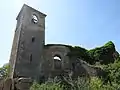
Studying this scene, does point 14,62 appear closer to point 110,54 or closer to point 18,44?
point 18,44

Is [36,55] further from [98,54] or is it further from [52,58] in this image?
[98,54]

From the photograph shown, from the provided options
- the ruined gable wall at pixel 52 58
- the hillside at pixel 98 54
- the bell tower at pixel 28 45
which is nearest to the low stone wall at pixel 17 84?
the bell tower at pixel 28 45

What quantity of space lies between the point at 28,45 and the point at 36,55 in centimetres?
152

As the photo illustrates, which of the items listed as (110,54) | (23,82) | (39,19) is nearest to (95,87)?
(23,82)

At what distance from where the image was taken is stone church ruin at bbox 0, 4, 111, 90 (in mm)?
23562

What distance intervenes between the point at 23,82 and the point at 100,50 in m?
14.2

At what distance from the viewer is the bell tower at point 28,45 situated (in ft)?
77.0

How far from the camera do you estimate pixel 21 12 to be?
91.0 feet

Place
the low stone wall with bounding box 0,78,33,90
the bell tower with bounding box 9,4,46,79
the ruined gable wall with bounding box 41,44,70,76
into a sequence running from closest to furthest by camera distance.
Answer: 1. the low stone wall with bounding box 0,78,33,90
2. the bell tower with bounding box 9,4,46,79
3. the ruined gable wall with bounding box 41,44,70,76

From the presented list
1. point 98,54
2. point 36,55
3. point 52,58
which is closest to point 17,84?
point 36,55

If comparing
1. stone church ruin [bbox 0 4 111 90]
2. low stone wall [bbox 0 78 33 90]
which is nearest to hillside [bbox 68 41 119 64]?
stone church ruin [bbox 0 4 111 90]

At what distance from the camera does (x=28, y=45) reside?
25.1m

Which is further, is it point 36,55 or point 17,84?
point 36,55

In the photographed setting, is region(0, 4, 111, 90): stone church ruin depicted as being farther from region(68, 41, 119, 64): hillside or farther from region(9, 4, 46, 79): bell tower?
region(68, 41, 119, 64): hillside
